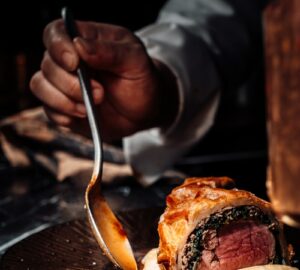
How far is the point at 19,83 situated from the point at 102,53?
138 inches

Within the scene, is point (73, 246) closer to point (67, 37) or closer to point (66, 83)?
point (66, 83)

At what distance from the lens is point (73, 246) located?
1.58 meters

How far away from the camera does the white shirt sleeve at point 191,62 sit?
100.0 inches

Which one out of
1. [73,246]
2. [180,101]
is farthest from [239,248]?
[180,101]

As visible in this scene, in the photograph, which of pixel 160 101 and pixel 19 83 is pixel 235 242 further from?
pixel 19 83

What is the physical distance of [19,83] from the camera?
5.12 m

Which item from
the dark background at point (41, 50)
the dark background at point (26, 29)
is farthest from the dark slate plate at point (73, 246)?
the dark background at point (26, 29)

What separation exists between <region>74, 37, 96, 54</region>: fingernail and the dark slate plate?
0.57 m

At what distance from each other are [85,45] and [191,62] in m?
0.92

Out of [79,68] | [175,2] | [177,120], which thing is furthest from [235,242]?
[175,2]

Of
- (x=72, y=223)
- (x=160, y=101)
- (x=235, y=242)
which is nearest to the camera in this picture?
(x=235, y=242)

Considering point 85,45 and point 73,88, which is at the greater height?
point 85,45

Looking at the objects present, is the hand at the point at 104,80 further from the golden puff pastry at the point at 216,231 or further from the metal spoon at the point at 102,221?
the golden puff pastry at the point at 216,231

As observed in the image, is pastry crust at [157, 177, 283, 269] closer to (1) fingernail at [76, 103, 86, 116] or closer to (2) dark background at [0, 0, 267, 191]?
(1) fingernail at [76, 103, 86, 116]
